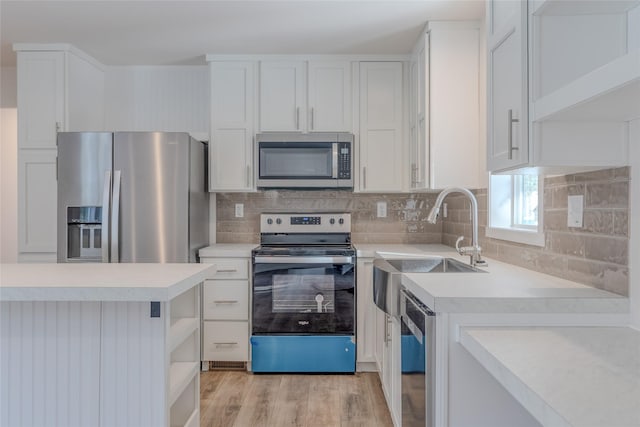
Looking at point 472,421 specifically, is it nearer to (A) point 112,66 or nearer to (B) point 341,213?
(B) point 341,213

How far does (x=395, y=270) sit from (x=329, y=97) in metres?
1.65

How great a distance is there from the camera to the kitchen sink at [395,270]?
2.01m

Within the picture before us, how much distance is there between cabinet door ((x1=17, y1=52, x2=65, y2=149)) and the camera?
3.13m

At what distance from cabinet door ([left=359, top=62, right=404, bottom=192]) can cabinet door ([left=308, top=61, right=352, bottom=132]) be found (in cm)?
13

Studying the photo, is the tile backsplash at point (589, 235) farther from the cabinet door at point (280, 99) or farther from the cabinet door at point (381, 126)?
the cabinet door at point (280, 99)

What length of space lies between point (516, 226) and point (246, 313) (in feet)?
6.11

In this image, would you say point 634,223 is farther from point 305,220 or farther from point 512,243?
point 305,220

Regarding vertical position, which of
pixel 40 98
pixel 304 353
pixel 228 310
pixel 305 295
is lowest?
pixel 304 353

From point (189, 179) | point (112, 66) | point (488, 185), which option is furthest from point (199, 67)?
point (488, 185)

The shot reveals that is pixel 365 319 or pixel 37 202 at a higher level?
pixel 37 202

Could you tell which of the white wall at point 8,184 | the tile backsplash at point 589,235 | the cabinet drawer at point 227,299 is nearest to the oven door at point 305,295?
the cabinet drawer at point 227,299

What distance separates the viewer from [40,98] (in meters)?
3.14

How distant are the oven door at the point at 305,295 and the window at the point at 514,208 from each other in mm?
998

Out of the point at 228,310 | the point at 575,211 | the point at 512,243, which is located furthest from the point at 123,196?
the point at 575,211
